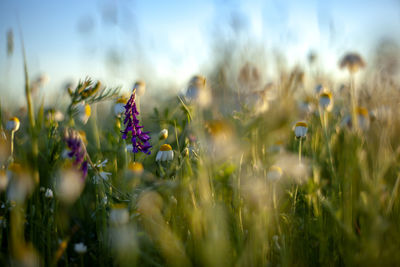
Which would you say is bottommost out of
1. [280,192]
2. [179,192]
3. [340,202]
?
[280,192]

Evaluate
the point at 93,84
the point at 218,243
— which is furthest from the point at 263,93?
the point at 218,243

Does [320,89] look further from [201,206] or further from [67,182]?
[67,182]

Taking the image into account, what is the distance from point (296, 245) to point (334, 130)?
3.24ft

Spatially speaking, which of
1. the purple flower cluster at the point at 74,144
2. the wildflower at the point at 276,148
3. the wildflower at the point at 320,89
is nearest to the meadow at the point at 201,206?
the purple flower cluster at the point at 74,144

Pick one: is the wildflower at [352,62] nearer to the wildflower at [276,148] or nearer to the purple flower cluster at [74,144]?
the wildflower at [276,148]

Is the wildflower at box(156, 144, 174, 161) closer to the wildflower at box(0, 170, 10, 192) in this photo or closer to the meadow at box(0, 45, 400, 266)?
the meadow at box(0, 45, 400, 266)

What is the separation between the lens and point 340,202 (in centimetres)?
125

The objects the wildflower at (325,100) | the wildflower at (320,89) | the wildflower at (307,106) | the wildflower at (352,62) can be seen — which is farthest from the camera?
the wildflower at (307,106)

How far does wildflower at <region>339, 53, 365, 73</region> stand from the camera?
1.55m

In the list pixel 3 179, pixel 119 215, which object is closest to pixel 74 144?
pixel 119 215

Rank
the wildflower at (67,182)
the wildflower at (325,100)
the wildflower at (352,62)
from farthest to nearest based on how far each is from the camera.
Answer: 1. the wildflower at (325,100)
2. the wildflower at (352,62)
3. the wildflower at (67,182)

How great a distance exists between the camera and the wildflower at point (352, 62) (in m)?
1.55

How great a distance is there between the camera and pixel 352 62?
156 centimetres

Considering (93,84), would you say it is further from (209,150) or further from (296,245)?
(296,245)
